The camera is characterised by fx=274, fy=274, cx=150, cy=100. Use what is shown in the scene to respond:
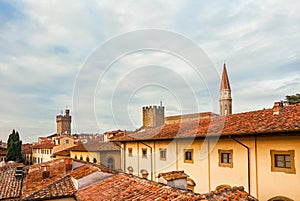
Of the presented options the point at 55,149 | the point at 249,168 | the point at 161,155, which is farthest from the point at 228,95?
the point at 249,168

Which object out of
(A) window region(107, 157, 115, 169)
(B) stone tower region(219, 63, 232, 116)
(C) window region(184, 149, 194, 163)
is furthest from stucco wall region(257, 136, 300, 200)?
(B) stone tower region(219, 63, 232, 116)

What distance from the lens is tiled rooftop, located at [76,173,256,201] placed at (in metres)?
6.24

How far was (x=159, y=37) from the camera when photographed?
1559 centimetres

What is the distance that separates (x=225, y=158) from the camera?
39.5ft

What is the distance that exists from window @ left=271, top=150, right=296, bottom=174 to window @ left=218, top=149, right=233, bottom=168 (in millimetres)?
2069

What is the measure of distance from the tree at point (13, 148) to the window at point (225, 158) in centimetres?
4104

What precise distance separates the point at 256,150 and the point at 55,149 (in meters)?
36.5

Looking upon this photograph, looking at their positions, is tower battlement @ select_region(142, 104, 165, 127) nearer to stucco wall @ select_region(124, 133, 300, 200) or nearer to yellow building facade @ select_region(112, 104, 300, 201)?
yellow building facade @ select_region(112, 104, 300, 201)

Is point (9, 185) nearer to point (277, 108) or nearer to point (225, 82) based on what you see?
point (277, 108)

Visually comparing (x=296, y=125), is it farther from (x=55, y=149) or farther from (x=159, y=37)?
(x=55, y=149)

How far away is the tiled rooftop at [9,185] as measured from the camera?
12724 millimetres

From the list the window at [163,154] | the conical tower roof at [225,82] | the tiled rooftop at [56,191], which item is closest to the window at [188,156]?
the window at [163,154]

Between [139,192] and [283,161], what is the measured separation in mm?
5188

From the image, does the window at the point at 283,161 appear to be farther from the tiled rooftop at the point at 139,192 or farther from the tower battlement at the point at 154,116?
the tower battlement at the point at 154,116
